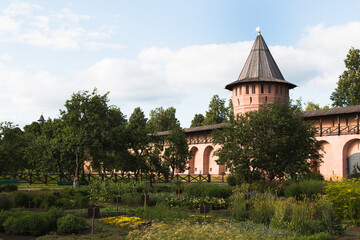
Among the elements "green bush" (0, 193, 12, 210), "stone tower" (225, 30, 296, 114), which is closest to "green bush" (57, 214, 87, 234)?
"green bush" (0, 193, 12, 210)

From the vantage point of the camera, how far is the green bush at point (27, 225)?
26.9ft

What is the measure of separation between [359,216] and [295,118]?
959 cm

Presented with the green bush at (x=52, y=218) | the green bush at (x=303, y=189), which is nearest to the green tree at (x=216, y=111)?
the green bush at (x=303, y=189)

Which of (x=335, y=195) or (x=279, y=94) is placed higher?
(x=279, y=94)

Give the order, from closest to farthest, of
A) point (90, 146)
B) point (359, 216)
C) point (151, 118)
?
point (359, 216) → point (90, 146) → point (151, 118)

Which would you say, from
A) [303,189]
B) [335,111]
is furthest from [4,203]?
[335,111]

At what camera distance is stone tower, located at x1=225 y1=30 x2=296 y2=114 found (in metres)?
33.9

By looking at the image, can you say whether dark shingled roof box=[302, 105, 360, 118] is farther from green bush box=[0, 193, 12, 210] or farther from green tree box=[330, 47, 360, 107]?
green bush box=[0, 193, 12, 210]

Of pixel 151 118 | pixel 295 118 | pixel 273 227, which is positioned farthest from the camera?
pixel 151 118

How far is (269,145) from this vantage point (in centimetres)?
1783

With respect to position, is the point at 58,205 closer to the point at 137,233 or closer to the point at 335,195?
the point at 137,233

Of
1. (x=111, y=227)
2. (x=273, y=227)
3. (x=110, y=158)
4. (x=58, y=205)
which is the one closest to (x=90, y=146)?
(x=110, y=158)

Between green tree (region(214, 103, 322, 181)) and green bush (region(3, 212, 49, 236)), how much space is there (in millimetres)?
11175

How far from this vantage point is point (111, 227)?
8.96m
